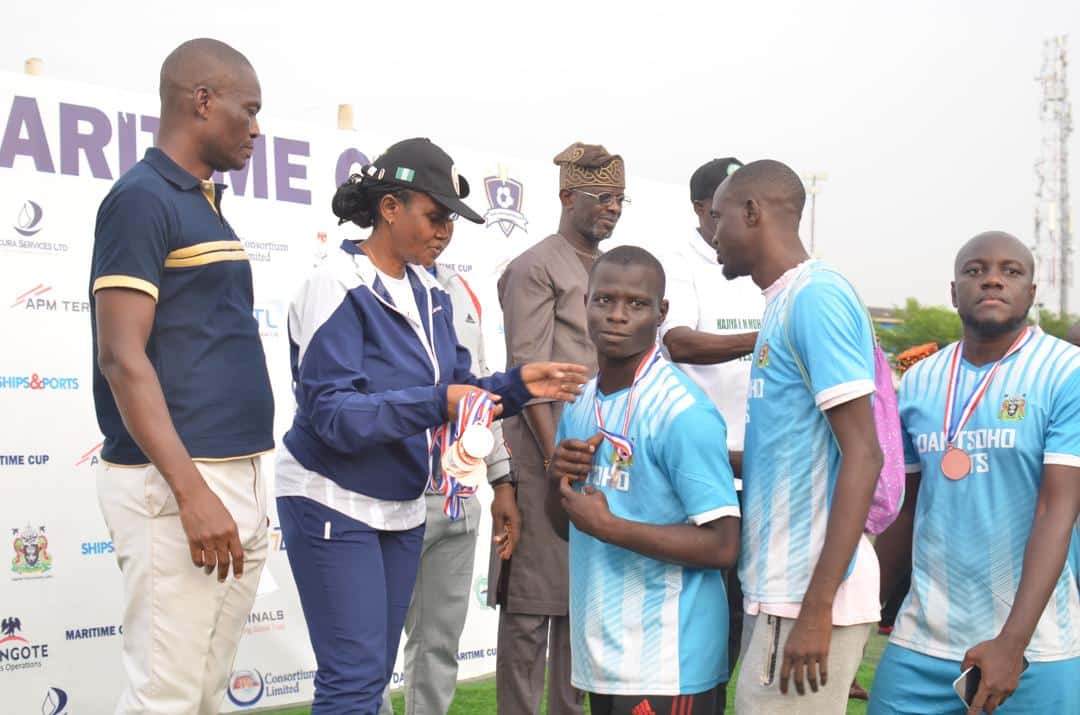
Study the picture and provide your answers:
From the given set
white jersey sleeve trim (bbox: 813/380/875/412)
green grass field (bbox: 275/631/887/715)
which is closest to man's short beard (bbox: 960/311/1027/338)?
white jersey sleeve trim (bbox: 813/380/875/412)

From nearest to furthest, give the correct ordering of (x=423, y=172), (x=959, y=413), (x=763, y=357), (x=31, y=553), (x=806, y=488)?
(x=806, y=488) → (x=763, y=357) → (x=959, y=413) → (x=423, y=172) → (x=31, y=553)

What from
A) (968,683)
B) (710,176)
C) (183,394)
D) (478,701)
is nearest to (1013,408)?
(968,683)

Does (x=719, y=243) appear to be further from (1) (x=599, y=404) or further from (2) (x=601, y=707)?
(2) (x=601, y=707)

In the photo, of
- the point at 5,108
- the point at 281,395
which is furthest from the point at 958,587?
the point at 5,108

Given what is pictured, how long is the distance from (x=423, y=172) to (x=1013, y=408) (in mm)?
1697

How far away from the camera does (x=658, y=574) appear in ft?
8.52

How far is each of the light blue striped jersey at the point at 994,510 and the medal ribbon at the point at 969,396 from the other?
0.01 meters

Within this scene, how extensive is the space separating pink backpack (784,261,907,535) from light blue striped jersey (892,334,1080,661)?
396 mm

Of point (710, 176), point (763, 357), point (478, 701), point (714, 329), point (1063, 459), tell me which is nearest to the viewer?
point (763, 357)

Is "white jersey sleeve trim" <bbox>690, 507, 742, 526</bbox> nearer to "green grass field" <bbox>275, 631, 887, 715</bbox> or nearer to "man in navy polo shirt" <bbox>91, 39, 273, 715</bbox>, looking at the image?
"man in navy polo shirt" <bbox>91, 39, 273, 715</bbox>

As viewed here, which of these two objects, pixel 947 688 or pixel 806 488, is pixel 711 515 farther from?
pixel 947 688

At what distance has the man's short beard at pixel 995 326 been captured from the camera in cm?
286

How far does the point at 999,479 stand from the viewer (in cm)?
276

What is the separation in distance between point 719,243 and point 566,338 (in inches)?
60.7
